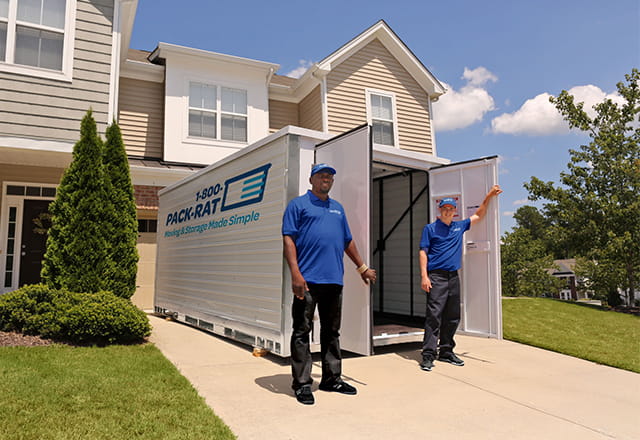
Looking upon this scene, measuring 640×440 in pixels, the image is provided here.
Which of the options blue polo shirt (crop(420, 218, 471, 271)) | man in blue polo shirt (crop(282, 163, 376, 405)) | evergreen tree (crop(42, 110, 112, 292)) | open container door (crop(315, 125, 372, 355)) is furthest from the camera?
evergreen tree (crop(42, 110, 112, 292))

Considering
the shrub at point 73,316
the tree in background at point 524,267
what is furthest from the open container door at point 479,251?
the tree in background at point 524,267

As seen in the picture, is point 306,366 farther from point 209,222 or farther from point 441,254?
point 209,222

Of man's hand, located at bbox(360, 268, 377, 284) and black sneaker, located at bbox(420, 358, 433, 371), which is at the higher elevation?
man's hand, located at bbox(360, 268, 377, 284)

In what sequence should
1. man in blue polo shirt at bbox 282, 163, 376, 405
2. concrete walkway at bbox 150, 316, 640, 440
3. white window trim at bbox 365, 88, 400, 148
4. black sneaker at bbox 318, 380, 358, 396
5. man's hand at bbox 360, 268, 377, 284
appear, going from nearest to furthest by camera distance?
1. concrete walkway at bbox 150, 316, 640, 440
2. man in blue polo shirt at bbox 282, 163, 376, 405
3. black sneaker at bbox 318, 380, 358, 396
4. man's hand at bbox 360, 268, 377, 284
5. white window trim at bbox 365, 88, 400, 148

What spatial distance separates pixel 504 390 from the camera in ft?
14.1

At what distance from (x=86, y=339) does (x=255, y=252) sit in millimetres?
2388

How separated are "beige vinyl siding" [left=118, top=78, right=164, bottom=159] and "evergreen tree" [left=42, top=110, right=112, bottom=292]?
4344 millimetres

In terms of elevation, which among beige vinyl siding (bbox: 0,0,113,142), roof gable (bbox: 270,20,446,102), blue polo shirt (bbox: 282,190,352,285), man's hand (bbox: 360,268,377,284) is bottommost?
man's hand (bbox: 360,268,377,284)

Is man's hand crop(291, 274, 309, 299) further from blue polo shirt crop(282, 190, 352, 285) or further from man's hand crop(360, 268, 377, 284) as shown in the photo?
man's hand crop(360, 268, 377, 284)

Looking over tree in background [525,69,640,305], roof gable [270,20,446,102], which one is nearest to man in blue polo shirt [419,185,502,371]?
roof gable [270,20,446,102]

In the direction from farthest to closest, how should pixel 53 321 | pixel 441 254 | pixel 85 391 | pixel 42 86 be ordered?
pixel 42 86 < pixel 53 321 < pixel 441 254 < pixel 85 391

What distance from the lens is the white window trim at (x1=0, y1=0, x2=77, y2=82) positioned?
800cm

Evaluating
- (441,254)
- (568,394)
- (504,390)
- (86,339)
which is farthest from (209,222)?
(568,394)

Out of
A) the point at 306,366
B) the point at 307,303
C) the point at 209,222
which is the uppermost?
the point at 209,222
